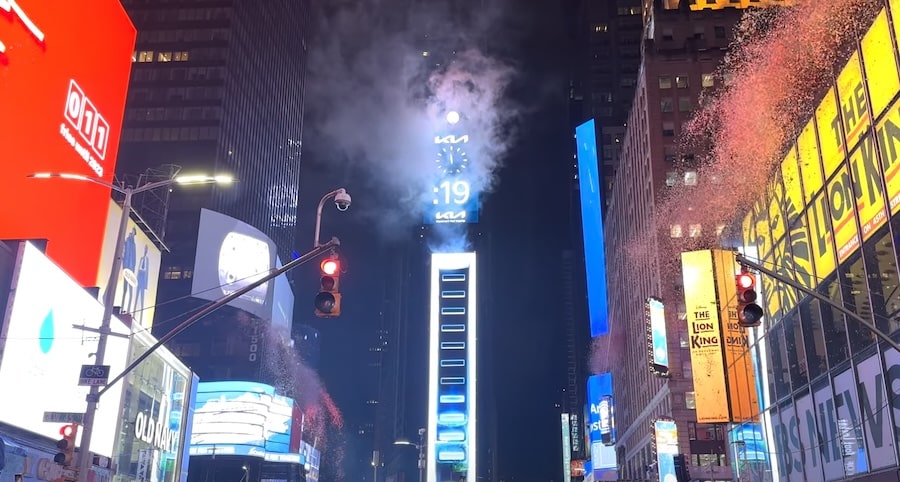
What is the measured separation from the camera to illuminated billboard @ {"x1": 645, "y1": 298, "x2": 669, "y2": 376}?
5644 centimetres

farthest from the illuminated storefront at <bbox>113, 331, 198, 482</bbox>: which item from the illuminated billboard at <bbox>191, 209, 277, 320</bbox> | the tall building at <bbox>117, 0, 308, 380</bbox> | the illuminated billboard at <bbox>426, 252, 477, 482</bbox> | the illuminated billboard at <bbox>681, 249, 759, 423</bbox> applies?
the tall building at <bbox>117, 0, 308, 380</bbox>

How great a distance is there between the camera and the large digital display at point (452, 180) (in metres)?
108

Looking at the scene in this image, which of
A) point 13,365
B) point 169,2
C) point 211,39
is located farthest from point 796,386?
point 169,2

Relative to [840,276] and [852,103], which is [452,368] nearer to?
[840,276]

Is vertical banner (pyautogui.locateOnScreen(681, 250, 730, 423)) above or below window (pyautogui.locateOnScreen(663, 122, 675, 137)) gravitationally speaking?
below

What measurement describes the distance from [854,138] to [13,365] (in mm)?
26312

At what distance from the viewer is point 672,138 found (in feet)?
264

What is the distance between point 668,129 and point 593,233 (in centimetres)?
2976

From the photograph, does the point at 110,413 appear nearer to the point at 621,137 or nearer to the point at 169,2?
the point at 169,2

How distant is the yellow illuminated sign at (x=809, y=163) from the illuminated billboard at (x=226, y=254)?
43.3m

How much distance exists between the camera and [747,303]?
1385 centimetres

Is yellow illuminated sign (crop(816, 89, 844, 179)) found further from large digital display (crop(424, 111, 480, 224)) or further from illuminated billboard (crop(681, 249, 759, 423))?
large digital display (crop(424, 111, 480, 224))

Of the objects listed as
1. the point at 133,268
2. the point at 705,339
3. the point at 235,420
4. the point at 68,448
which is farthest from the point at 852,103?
the point at 235,420

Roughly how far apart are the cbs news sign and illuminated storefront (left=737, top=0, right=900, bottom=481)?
0.13ft
